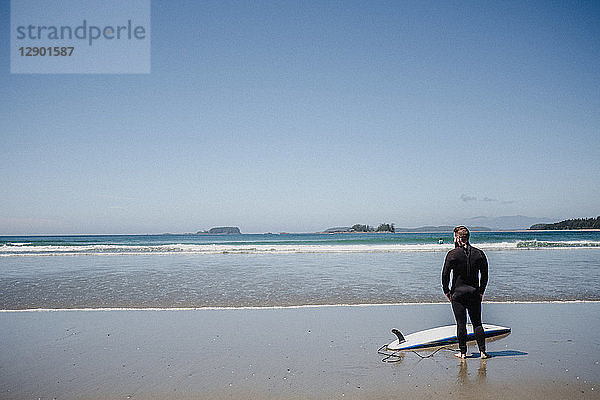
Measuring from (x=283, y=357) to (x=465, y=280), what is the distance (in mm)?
2495

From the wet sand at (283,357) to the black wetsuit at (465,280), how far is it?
582 mm

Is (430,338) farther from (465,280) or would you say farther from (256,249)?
(256,249)

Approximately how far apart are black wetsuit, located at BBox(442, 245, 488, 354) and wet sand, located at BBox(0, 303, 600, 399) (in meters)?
0.58

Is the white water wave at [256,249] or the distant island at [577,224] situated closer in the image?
the white water wave at [256,249]

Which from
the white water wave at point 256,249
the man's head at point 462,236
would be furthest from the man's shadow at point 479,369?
the white water wave at point 256,249

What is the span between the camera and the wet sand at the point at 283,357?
452cm

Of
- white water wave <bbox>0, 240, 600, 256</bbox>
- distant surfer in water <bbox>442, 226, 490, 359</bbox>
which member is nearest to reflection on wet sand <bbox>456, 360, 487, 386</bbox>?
distant surfer in water <bbox>442, 226, 490, 359</bbox>

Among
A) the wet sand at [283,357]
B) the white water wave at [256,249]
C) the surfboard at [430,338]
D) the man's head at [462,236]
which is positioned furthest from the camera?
the white water wave at [256,249]

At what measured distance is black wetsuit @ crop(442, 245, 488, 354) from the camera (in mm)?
5223

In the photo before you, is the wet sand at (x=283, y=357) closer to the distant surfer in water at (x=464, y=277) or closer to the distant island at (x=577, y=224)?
the distant surfer in water at (x=464, y=277)

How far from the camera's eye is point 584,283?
1164cm

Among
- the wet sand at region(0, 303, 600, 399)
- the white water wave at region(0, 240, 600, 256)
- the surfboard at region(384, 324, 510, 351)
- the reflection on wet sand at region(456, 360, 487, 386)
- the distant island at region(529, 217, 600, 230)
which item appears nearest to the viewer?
the wet sand at region(0, 303, 600, 399)

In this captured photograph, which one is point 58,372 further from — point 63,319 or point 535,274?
point 535,274

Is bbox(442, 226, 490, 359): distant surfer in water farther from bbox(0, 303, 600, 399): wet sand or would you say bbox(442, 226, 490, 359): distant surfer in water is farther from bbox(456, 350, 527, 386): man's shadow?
bbox(0, 303, 600, 399): wet sand
